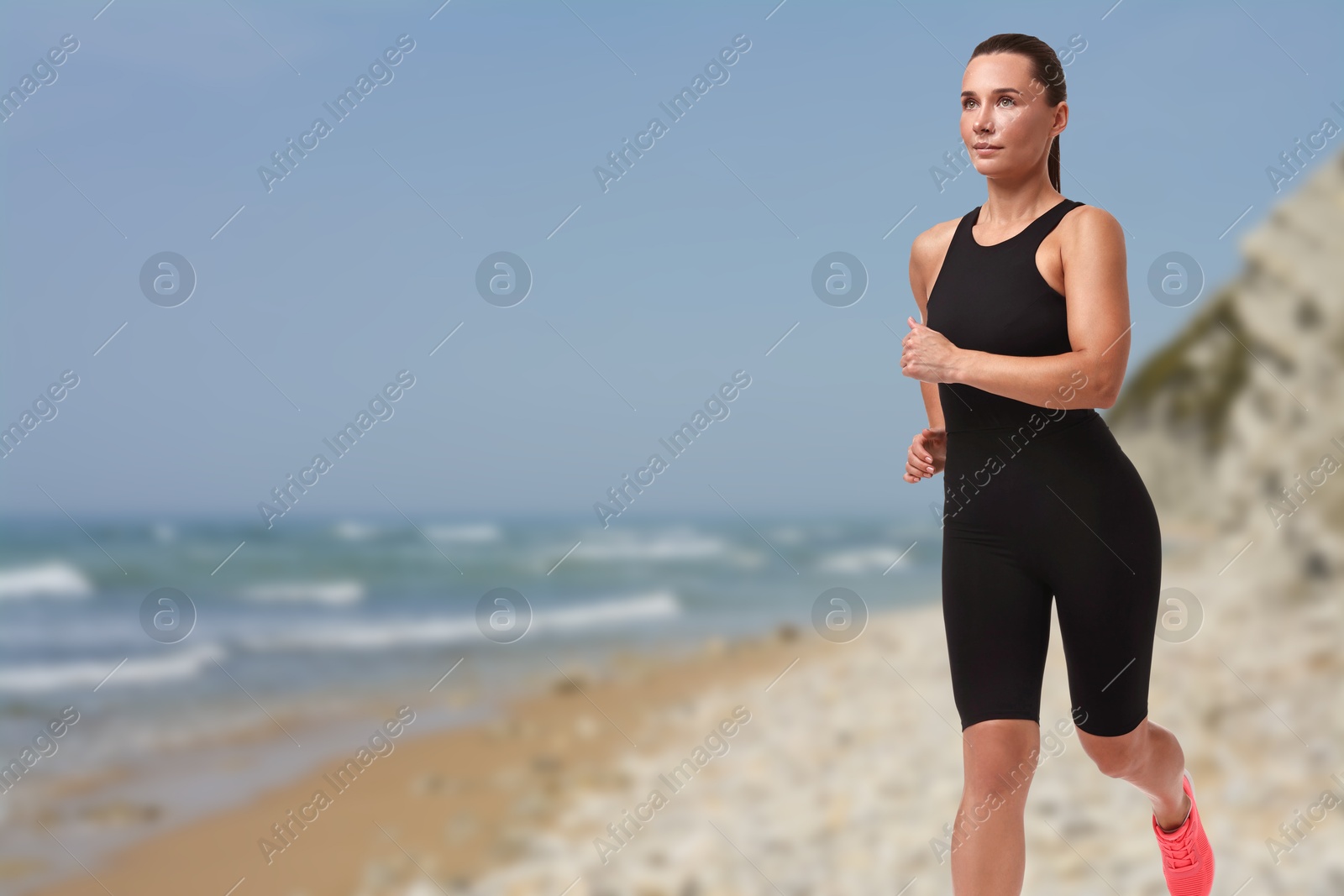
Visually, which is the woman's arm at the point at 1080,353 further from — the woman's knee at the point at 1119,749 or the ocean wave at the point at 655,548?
the ocean wave at the point at 655,548

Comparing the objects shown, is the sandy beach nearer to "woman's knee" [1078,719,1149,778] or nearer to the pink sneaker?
the pink sneaker

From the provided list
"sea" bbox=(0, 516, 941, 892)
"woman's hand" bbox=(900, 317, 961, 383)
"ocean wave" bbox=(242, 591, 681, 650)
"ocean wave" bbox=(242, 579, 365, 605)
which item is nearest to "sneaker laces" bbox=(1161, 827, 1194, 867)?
"woman's hand" bbox=(900, 317, 961, 383)

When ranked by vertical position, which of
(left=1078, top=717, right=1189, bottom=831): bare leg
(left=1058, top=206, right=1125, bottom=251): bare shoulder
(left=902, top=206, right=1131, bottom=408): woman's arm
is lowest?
(left=1078, top=717, right=1189, bottom=831): bare leg

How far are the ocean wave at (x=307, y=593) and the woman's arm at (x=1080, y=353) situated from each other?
588 inches

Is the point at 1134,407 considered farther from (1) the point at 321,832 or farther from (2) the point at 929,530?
(2) the point at 929,530

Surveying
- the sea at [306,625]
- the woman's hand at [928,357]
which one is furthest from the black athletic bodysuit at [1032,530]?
the sea at [306,625]

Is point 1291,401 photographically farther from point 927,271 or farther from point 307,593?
point 307,593

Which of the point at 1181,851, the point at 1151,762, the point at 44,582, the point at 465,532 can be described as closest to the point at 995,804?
the point at 1151,762

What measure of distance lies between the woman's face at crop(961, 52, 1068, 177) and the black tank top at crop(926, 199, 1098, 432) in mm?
140

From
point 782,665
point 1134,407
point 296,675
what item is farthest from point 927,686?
point 296,675

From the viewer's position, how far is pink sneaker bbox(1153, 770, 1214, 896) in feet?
9.19

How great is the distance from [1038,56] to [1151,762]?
5.30 ft

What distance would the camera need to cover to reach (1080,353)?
2.16 meters

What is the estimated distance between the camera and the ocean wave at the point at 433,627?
13.2 meters
